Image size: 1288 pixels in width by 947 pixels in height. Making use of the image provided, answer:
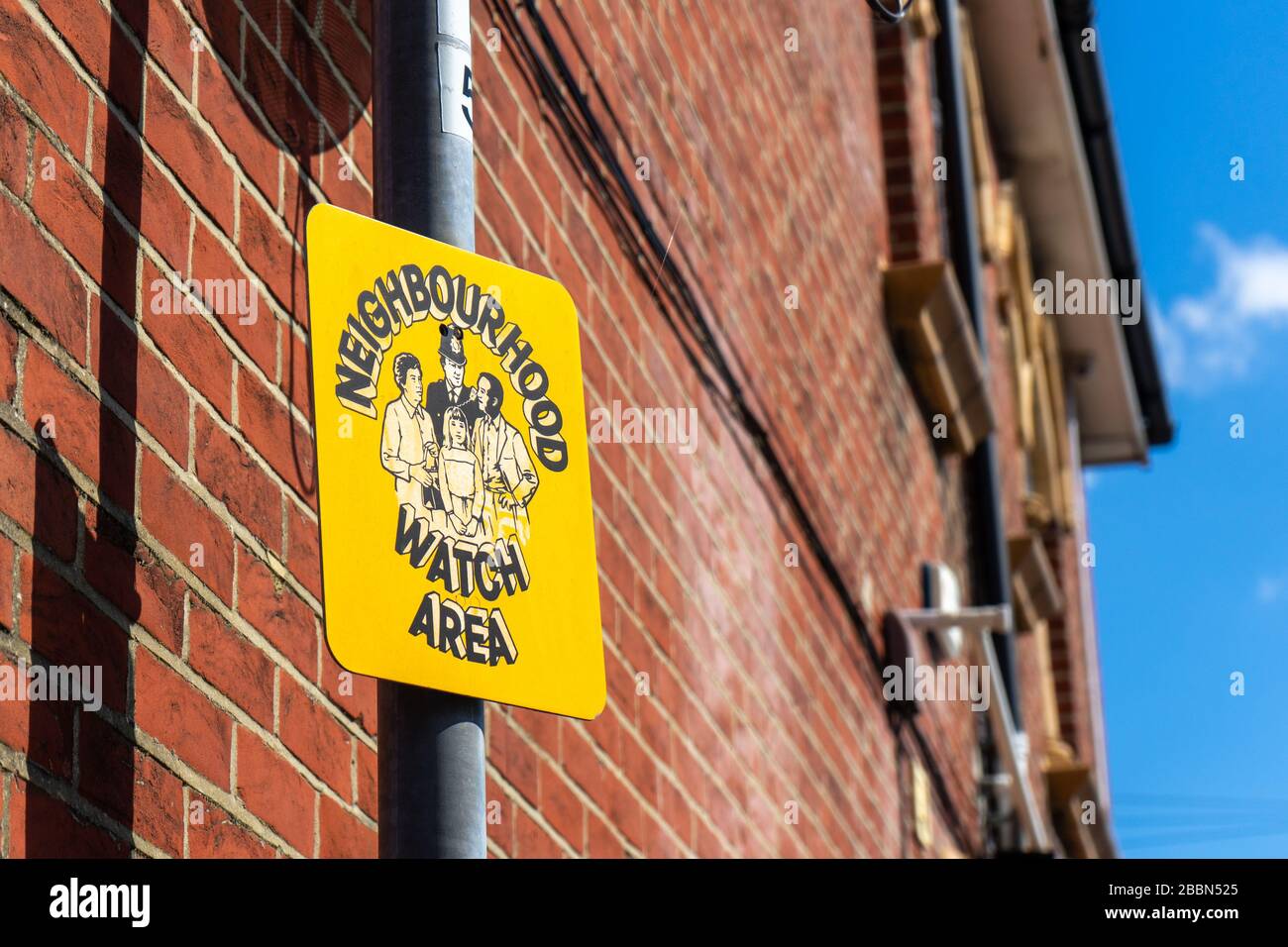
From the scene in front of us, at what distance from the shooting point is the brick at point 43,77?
5.43 feet

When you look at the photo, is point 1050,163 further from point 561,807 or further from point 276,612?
point 276,612

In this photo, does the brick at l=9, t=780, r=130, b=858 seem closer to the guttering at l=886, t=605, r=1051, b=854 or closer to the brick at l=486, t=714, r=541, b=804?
the brick at l=486, t=714, r=541, b=804

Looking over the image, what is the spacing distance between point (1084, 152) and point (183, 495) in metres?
9.24

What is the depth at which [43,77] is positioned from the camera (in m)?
1.70

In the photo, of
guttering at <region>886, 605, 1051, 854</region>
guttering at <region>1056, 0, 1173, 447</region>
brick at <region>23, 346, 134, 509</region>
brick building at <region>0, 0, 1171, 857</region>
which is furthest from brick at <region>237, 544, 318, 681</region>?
guttering at <region>1056, 0, 1173, 447</region>

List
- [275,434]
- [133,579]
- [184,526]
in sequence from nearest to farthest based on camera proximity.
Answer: [133,579], [184,526], [275,434]

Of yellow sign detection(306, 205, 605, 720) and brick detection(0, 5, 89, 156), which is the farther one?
brick detection(0, 5, 89, 156)

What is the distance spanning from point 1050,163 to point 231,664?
9.12 metres

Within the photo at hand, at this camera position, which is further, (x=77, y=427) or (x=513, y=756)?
(x=513, y=756)

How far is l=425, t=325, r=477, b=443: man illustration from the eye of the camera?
1507 millimetres

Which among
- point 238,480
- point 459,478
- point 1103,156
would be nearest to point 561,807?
point 238,480

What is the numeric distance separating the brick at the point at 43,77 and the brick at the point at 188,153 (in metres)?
0.12

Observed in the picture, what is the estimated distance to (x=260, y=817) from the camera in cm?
192

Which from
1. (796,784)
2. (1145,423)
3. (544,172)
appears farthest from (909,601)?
(1145,423)
